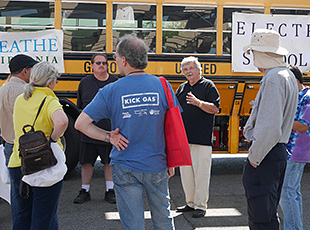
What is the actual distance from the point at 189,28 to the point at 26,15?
2228 mm

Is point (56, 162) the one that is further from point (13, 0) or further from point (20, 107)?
point (13, 0)

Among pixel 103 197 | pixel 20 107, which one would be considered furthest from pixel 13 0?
pixel 20 107

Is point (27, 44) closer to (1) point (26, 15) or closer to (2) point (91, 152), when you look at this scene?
(1) point (26, 15)

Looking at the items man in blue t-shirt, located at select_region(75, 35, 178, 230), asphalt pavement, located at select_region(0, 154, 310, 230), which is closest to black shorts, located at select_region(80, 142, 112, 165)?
asphalt pavement, located at select_region(0, 154, 310, 230)

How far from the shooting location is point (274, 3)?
6.58 metres

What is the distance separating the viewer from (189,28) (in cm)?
638

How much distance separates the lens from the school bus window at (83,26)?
20.2 feet

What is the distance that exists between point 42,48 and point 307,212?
12.8ft

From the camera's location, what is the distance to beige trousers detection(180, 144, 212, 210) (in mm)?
4754

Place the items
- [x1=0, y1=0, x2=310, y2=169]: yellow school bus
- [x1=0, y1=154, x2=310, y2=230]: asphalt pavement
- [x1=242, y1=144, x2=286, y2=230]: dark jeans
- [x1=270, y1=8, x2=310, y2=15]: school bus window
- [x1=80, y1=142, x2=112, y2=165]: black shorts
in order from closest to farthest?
1. [x1=242, y1=144, x2=286, y2=230]: dark jeans
2. [x1=0, y1=154, x2=310, y2=230]: asphalt pavement
3. [x1=80, y1=142, x2=112, y2=165]: black shorts
4. [x1=0, y1=0, x2=310, y2=169]: yellow school bus
5. [x1=270, y1=8, x2=310, y2=15]: school bus window

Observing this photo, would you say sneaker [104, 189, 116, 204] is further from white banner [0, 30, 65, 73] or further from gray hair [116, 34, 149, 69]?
gray hair [116, 34, 149, 69]

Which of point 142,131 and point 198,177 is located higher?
point 142,131

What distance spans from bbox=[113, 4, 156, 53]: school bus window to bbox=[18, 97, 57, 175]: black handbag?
3.64 metres

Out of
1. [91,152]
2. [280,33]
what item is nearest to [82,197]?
[91,152]
